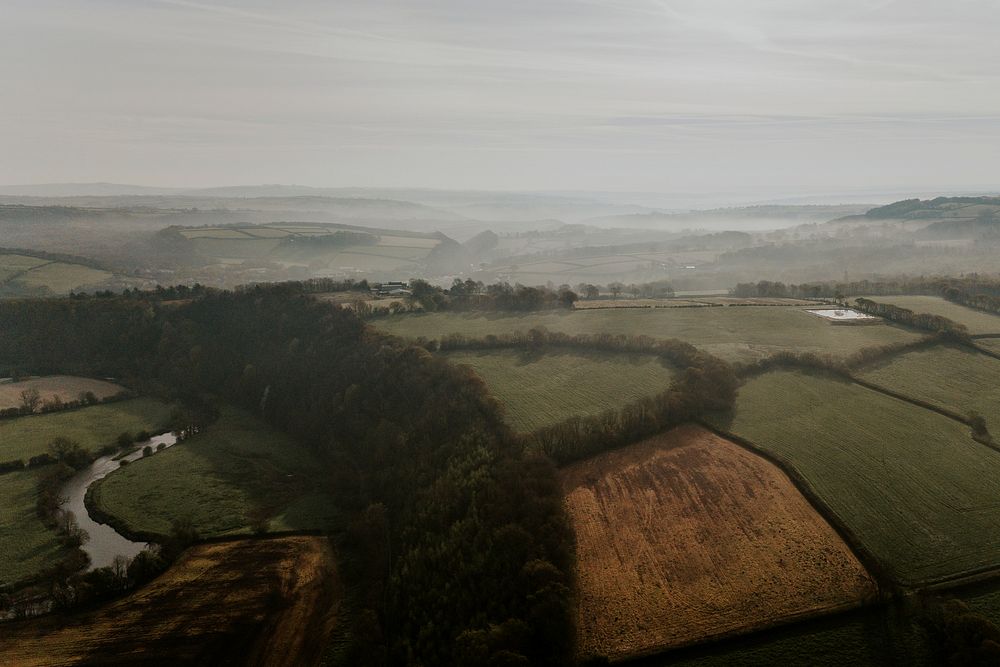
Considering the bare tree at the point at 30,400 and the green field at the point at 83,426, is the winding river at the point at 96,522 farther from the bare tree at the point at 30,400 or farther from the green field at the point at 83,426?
the bare tree at the point at 30,400

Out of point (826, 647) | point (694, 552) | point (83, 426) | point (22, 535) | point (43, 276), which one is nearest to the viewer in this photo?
point (826, 647)

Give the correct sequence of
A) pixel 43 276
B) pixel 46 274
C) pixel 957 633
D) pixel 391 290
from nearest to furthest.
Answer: pixel 957 633
pixel 391 290
pixel 43 276
pixel 46 274

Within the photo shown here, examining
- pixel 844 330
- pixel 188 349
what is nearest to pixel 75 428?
pixel 188 349

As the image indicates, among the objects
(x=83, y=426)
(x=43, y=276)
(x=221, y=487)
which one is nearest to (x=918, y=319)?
(x=221, y=487)

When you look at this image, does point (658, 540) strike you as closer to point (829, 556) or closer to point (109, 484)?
point (829, 556)

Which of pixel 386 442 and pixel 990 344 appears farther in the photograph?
pixel 990 344

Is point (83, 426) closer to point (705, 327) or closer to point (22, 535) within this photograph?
point (22, 535)

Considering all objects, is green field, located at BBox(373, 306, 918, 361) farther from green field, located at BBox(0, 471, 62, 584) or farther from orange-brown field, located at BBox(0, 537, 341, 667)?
green field, located at BBox(0, 471, 62, 584)

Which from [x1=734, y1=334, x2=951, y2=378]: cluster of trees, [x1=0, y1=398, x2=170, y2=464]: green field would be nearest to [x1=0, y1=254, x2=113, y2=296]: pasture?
[x1=0, y1=398, x2=170, y2=464]: green field
